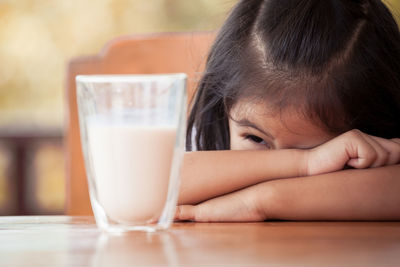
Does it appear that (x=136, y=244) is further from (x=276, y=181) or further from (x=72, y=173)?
(x=72, y=173)

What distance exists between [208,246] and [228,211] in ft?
0.94

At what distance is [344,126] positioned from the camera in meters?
1.11

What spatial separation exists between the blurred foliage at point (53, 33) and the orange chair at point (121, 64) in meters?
2.32

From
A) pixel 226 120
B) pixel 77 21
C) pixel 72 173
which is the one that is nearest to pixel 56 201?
pixel 77 21

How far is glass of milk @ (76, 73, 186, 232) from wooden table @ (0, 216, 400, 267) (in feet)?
0.09

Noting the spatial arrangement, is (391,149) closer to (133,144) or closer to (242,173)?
(242,173)

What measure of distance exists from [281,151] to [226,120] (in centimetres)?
49

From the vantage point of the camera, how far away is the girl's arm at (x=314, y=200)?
775 millimetres

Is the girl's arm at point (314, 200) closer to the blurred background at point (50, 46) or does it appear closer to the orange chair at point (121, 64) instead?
the orange chair at point (121, 64)

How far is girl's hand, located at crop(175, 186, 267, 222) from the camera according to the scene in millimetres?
770

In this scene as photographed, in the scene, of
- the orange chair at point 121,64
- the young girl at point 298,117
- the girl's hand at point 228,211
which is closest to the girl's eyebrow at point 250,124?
the young girl at point 298,117

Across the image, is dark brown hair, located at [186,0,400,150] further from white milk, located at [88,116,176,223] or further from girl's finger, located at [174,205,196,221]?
white milk, located at [88,116,176,223]

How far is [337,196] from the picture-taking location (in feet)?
2.64

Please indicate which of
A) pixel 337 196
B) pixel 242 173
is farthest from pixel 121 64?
pixel 337 196
